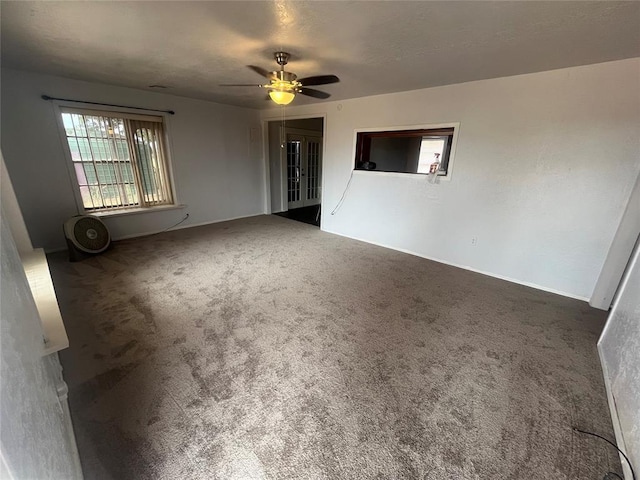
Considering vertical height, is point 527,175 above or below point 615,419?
above

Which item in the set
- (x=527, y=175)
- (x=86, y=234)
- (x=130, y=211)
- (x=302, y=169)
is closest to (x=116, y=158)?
(x=130, y=211)

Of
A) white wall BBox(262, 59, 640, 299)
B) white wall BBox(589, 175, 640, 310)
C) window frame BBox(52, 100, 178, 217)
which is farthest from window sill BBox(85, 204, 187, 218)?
white wall BBox(589, 175, 640, 310)

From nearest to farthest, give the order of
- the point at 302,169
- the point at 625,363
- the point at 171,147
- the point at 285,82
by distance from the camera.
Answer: the point at 625,363, the point at 285,82, the point at 171,147, the point at 302,169

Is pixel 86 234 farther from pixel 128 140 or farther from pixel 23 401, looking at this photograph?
pixel 23 401

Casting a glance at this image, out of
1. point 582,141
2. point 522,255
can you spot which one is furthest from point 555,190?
point 522,255

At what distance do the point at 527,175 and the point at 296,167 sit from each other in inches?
198

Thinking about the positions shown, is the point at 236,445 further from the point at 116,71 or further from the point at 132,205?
the point at 132,205

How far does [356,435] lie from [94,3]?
303 cm

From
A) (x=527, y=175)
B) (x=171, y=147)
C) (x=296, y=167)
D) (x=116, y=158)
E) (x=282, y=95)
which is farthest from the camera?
(x=296, y=167)

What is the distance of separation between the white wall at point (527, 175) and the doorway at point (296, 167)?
2.55m

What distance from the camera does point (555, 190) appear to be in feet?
9.38

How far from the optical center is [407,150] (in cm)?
592

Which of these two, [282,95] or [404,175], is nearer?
[282,95]

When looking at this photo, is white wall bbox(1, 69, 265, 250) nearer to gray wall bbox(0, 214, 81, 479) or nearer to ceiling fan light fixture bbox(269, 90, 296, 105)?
ceiling fan light fixture bbox(269, 90, 296, 105)
